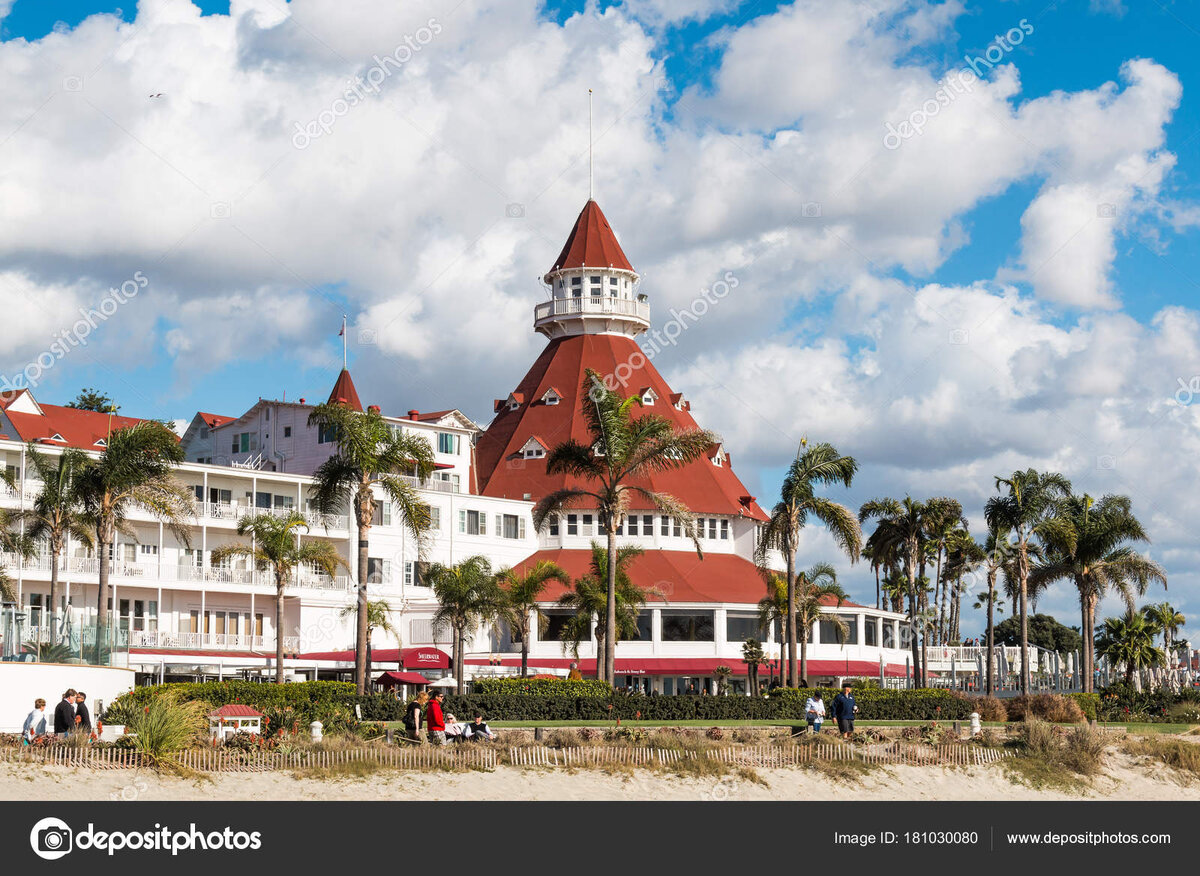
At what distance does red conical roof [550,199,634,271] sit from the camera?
289 feet

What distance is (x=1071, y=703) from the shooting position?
4762cm

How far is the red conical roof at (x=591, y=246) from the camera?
88125 millimetres

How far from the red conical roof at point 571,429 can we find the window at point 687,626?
801 centimetres

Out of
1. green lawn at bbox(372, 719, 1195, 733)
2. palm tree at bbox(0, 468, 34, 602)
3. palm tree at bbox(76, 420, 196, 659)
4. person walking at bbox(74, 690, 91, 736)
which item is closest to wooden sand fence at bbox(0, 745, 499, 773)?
person walking at bbox(74, 690, 91, 736)

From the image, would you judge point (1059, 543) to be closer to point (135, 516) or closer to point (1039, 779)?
point (1039, 779)

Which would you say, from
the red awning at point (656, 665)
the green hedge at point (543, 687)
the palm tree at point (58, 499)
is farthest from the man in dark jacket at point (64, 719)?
the red awning at point (656, 665)

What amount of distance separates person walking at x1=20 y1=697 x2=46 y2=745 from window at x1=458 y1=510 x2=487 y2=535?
148 ft

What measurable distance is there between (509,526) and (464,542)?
3.81 metres

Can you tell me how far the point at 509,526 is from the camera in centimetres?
7731

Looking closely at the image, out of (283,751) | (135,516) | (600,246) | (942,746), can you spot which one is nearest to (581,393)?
(600,246)

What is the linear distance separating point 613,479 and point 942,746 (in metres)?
14.9

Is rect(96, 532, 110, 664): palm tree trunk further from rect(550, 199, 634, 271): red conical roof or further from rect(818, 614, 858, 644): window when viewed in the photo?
rect(550, 199, 634, 271): red conical roof

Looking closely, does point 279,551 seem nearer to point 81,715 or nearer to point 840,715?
→ point 81,715

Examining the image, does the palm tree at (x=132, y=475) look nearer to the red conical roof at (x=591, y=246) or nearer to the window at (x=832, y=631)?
the window at (x=832, y=631)
